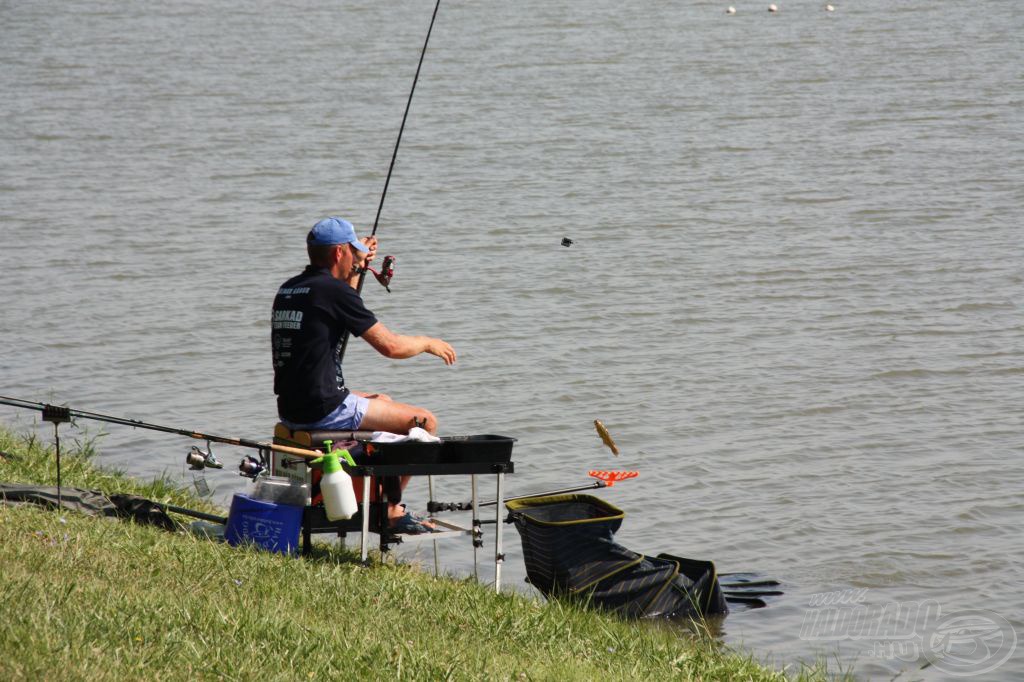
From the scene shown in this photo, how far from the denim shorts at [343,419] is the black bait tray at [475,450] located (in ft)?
1.49

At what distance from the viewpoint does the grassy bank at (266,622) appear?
411 centimetres

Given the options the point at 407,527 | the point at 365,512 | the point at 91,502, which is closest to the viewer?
the point at 365,512

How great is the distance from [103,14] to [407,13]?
7.21 metres

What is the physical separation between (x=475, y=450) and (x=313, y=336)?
84cm

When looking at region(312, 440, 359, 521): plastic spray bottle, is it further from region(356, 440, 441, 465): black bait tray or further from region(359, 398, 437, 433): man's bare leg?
region(359, 398, 437, 433): man's bare leg

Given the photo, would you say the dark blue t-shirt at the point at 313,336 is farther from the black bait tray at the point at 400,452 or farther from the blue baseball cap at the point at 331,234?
the black bait tray at the point at 400,452

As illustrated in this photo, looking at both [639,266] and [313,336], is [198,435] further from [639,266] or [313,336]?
[639,266]

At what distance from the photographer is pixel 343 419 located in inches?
237

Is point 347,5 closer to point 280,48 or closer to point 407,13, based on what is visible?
point 407,13

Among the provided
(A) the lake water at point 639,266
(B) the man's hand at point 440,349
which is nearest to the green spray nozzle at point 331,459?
(B) the man's hand at point 440,349

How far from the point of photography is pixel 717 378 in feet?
33.4

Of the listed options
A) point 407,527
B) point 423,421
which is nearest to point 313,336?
point 423,421

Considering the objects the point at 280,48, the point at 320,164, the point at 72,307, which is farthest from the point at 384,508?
the point at 280,48

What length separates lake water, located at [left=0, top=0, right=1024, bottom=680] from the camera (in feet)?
25.7
